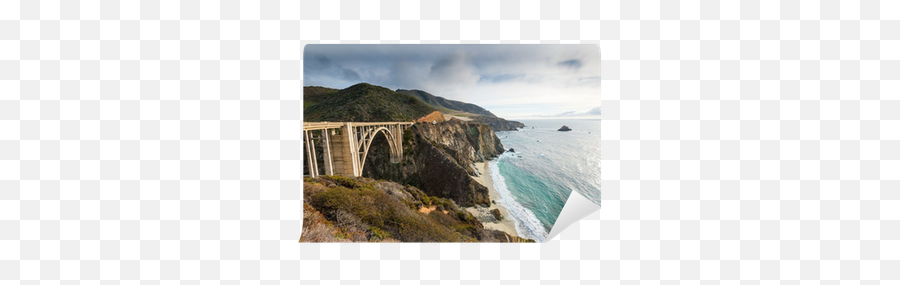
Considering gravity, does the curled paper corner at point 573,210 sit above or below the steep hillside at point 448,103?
below

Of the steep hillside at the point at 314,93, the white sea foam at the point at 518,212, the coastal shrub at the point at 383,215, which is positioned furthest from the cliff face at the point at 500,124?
the steep hillside at the point at 314,93

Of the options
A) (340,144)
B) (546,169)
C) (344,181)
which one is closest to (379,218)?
(344,181)

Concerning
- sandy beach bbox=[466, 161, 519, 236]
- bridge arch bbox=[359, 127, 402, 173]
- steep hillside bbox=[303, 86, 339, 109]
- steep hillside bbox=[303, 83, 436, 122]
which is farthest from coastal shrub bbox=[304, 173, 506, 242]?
steep hillside bbox=[303, 86, 339, 109]

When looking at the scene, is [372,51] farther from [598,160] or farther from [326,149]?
[598,160]

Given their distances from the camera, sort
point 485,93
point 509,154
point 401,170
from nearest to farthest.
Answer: point 485,93, point 509,154, point 401,170

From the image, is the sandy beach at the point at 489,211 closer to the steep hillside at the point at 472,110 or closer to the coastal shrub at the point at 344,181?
the steep hillside at the point at 472,110

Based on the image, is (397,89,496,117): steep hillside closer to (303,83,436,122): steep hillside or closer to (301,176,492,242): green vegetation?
(303,83,436,122): steep hillside

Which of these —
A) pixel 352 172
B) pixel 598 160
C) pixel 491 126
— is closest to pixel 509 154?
pixel 491 126
